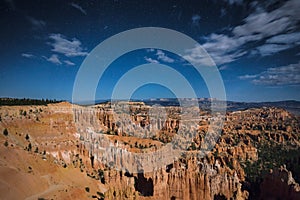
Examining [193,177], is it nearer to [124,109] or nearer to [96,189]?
[96,189]

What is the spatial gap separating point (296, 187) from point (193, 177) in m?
9.67

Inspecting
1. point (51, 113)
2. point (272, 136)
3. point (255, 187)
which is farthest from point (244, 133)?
point (51, 113)

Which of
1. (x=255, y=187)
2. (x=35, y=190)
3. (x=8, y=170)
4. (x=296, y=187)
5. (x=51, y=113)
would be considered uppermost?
(x=51, y=113)

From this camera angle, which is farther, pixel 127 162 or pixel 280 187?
Answer: pixel 127 162

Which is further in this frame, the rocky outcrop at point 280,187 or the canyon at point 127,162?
the rocky outcrop at point 280,187

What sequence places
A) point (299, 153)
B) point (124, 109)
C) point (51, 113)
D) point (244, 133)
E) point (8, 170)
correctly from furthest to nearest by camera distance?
1. point (124, 109)
2. point (244, 133)
3. point (299, 153)
4. point (51, 113)
5. point (8, 170)

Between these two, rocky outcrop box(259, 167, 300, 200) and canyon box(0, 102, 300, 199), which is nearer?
canyon box(0, 102, 300, 199)

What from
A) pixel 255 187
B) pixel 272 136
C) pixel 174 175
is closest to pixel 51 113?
pixel 174 175

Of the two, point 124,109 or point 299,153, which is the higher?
point 124,109

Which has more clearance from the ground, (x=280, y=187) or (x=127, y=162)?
→ (x=127, y=162)

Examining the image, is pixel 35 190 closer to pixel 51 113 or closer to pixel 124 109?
pixel 51 113

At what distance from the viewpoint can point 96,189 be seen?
80.1 feet

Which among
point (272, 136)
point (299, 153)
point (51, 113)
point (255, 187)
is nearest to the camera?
point (255, 187)

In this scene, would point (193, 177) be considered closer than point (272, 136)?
Yes
